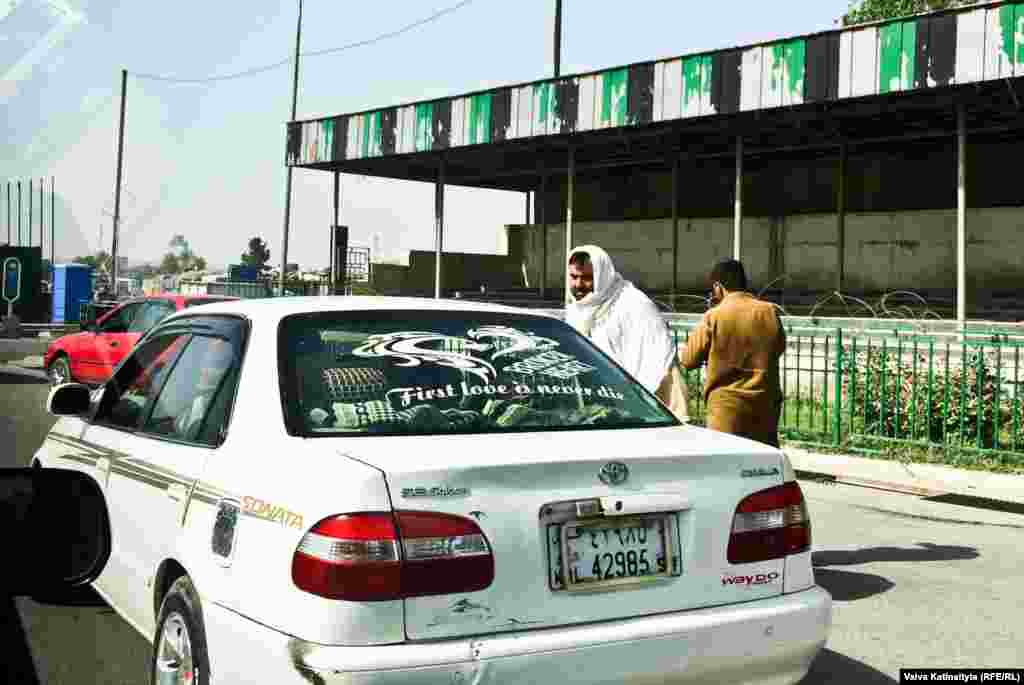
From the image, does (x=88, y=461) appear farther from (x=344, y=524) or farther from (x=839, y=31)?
(x=839, y=31)

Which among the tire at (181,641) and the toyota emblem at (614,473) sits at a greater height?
the toyota emblem at (614,473)

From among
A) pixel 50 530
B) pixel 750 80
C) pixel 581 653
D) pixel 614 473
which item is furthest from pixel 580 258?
pixel 750 80

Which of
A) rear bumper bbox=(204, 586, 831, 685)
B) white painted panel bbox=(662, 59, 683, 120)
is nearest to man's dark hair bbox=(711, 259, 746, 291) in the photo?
rear bumper bbox=(204, 586, 831, 685)

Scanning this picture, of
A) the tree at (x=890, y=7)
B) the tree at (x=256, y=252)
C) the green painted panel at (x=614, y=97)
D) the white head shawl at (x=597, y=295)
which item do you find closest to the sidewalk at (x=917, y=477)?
the white head shawl at (x=597, y=295)

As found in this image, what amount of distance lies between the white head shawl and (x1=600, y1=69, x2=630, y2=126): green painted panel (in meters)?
16.1

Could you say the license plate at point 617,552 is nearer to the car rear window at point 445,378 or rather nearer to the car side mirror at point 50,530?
the car rear window at point 445,378

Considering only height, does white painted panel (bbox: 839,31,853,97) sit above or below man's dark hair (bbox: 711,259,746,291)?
above

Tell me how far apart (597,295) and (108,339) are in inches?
453

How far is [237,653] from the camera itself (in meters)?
3.14

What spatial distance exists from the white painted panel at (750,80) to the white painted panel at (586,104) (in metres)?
3.45

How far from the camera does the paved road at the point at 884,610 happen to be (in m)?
4.76

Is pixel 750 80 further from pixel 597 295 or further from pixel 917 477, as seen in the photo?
pixel 597 295

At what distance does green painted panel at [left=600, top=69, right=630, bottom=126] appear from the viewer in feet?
72.4

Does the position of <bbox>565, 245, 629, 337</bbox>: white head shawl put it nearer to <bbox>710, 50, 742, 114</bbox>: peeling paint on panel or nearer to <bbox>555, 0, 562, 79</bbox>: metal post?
<bbox>710, 50, 742, 114</bbox>: peeling paint on panel
